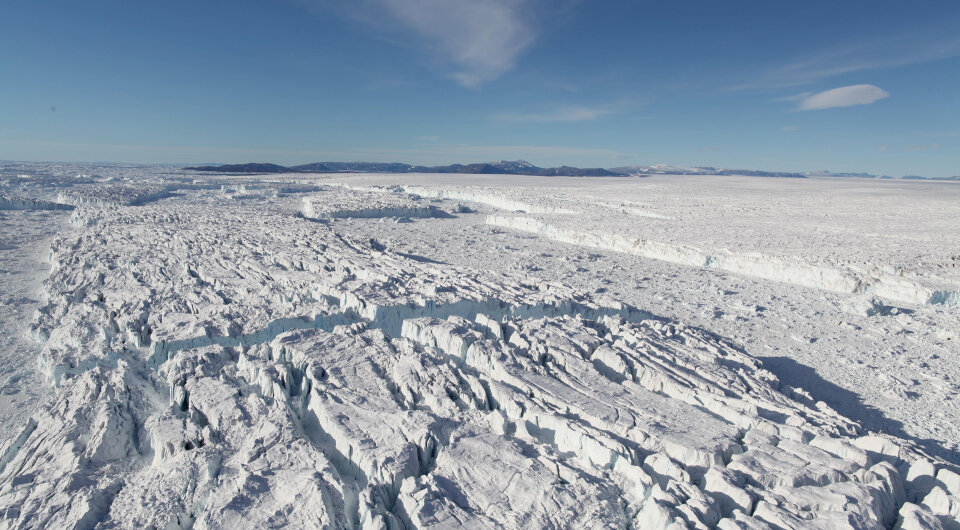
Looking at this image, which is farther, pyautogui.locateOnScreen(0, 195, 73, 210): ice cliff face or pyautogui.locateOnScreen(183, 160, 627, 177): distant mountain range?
pyautogui.locateOnScreen(183, 160, 627, 177): distant mountain range

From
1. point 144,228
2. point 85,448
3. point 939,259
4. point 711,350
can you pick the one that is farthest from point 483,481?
point 144,228

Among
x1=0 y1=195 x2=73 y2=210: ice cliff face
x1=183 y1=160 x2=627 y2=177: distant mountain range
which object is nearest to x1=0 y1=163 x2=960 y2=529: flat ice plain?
x1=0 y1=195 x2=73 y2=210: ice cliff face

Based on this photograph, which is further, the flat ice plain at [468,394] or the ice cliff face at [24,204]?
the ice cliff face at [24,204]

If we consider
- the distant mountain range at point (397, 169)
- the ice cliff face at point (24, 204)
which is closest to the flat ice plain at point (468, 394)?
the ice cliff face at point (24, 204)

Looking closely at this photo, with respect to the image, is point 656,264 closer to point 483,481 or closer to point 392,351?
point 392,351

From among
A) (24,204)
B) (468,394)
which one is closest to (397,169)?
(24,204)

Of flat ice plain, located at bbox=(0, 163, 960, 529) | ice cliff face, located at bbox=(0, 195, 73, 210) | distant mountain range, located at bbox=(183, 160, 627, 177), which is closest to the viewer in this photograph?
flat ice plain, located at bbox=(0, 163, 960, 529)

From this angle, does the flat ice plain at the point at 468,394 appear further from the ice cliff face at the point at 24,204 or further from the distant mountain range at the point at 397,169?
the distant mountain range at the point at 397,169

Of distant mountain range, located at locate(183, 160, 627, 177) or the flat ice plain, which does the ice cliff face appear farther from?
distant mountain range, located at locate(183, 160, 627, 177)
